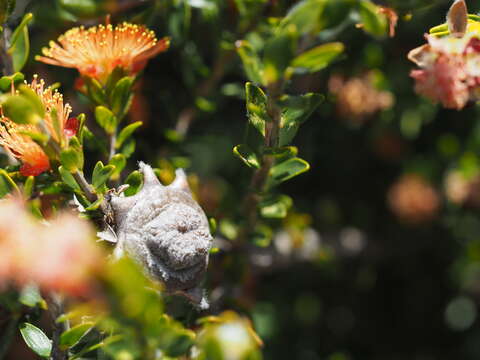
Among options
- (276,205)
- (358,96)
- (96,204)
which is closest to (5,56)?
(96,204)

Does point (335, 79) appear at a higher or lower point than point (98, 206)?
lower

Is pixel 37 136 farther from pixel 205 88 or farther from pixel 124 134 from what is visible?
pixel 205 88

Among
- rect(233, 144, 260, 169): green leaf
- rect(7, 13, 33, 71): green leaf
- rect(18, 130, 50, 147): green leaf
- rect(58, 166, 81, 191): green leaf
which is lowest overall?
rect(233, 144, 260, 169): green leaf

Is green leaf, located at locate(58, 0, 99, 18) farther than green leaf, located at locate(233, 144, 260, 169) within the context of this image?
Yes

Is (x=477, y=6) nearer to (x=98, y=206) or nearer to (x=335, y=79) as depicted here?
(x=335, y=79)

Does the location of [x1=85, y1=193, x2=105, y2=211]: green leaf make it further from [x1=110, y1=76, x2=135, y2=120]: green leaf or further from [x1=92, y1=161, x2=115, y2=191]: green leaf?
[x1=110, y1=76, x2=135, y2=120]: green leaf

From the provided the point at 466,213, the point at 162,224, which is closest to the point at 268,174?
the point at 162,224

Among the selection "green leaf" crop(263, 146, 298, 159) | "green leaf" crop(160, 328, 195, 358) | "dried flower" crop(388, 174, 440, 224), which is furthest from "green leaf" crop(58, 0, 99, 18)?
"dried flower" crop(388, 174, 440, 224)
